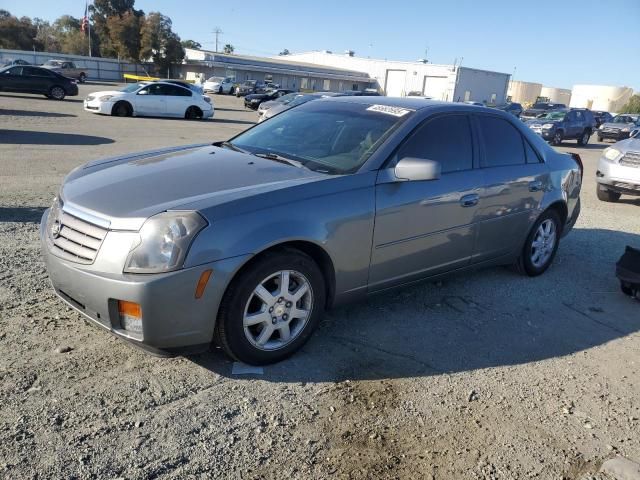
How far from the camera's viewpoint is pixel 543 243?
5.66m

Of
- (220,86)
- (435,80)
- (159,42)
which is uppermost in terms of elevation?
(159,42)

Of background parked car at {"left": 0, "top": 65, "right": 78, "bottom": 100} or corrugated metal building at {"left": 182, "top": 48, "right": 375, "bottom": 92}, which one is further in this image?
corrugated metal building at {"left": 182, "top": 48, "right": 375, "bottom": 92}

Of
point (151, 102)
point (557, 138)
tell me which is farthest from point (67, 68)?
point (557, 138)

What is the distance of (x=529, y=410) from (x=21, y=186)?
725 cm

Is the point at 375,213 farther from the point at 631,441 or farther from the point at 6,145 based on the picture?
the point at 6,145

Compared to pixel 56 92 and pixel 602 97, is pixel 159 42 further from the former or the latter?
pixel 602 97

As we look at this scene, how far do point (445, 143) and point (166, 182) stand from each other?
7.43 ft

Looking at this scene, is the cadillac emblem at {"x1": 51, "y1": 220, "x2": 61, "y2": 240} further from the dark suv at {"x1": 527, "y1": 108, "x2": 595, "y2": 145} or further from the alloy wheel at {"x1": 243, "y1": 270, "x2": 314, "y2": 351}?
the dark suv at {"x1": 527, "y1": 108, "x2": 595, "y2": 145}

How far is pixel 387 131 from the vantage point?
413 centimetres

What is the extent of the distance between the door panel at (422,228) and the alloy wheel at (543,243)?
1256 mm

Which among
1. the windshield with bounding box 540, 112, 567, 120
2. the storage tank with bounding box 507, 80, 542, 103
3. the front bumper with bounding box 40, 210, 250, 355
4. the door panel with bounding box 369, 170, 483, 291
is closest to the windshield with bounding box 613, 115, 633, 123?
the windshield with bounding box 540, 112, 567, 120

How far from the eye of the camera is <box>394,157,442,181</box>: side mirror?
376 cm

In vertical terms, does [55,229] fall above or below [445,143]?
below

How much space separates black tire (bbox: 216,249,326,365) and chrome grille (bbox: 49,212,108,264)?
0.79m
